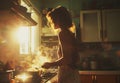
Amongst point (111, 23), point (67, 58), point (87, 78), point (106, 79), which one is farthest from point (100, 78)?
point (67, 58)

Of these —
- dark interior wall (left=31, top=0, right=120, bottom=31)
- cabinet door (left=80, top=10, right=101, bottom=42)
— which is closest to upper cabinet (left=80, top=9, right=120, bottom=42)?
cabinet door (left=80, top=10, right=101, bottom=42)

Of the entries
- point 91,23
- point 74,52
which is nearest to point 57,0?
point 91,23

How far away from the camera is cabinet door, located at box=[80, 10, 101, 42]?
14.9 ft

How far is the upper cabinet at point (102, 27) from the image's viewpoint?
14.9ft

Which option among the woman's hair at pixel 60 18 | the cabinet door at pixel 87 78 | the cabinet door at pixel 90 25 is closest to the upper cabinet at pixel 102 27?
the cabinet door at pixel 90 25

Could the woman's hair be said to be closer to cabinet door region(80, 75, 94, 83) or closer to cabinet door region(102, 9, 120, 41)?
cabinet door region(80, 75, 94, 83)

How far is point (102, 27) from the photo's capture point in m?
4.55

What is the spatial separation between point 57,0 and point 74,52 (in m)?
3.37

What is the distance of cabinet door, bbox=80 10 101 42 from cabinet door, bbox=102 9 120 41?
0.13 metres

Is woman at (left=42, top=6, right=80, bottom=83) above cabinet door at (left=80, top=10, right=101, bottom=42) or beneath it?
beneath

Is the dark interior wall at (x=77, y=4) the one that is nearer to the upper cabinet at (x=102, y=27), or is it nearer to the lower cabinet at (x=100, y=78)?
the upper cabinet at (x=102, y=27)

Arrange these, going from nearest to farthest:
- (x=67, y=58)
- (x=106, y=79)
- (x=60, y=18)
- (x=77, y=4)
Result: (x=67, y=58) < (x=60, y=18) < (x=106, y=79) < (x=77, y=4)

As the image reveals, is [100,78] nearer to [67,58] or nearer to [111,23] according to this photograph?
[111,23]

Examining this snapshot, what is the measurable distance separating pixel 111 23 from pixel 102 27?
22cm
